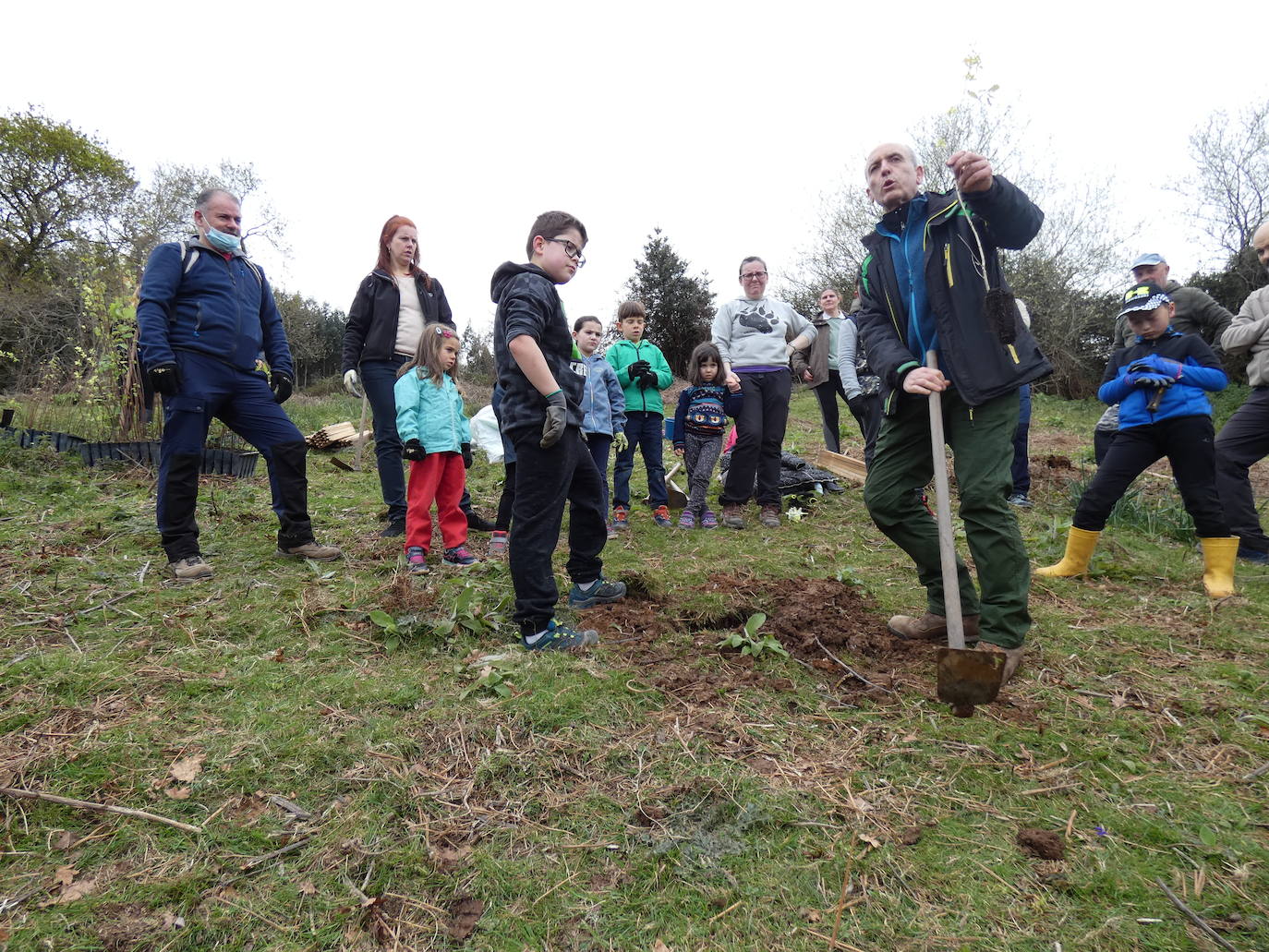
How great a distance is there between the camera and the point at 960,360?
2711 mm

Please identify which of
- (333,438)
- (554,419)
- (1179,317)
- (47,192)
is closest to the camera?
(554,419)

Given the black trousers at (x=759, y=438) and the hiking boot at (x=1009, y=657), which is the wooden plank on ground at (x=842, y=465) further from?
the hiking boot at (x=1009, y=657)

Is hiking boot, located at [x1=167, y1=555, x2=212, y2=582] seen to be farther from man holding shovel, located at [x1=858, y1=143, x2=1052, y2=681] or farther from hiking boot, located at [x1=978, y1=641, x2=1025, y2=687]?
hiking boot, located at [x1=978, y1=641, x2=1025, y2=687]

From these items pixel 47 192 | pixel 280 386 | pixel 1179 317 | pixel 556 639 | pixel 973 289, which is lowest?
pixel 556 639

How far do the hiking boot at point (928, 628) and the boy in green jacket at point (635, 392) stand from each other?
2.61 meters

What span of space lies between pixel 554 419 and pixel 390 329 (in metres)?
2.49

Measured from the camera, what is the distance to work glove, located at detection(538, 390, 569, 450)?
282cm

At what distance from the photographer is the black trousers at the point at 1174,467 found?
3830 mm

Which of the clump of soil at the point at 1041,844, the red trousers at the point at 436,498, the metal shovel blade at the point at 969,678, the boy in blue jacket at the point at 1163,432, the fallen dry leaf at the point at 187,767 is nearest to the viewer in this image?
the clump of soil at the point at 1041,844

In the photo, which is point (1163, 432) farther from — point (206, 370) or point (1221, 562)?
point (206, 370)

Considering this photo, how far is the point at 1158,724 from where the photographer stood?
92.9 inches

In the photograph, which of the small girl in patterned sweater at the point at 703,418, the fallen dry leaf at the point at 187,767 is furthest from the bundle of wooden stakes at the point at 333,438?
the fallen dry leaf at the point at 187,767

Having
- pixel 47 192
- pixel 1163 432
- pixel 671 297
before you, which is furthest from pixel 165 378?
pixel 47 192

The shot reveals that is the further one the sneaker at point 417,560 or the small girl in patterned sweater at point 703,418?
the small girl in patterned sweater at point 703,418
